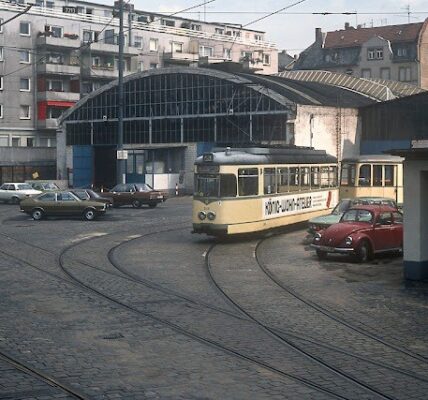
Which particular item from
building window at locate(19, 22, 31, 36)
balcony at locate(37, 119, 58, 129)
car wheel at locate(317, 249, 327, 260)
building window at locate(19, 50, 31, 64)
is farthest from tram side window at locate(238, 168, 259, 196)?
building window at locate(19, 22, 31, 36)

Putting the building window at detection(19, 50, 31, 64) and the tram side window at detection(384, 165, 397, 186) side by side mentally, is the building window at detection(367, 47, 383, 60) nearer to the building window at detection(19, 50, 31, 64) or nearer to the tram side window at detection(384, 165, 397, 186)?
the building window at detection(19, 50, 31, 64)

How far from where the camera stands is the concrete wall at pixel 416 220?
1823cm

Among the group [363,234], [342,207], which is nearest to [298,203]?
[342,207]

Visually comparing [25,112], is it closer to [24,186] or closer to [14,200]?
[24,186]

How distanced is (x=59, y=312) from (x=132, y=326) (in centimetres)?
183

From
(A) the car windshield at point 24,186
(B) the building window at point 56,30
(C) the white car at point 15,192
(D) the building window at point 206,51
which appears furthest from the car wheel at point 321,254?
(D) the building window at point 206,51

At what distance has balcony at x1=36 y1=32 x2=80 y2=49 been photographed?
70.3 m

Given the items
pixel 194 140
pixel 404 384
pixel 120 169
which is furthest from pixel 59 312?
pixel 194 140

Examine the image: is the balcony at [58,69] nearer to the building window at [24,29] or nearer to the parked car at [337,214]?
the building window at [24,29]

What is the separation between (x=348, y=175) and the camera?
117ft

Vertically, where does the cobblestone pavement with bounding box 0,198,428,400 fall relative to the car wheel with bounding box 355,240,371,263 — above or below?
below

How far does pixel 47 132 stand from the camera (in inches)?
2891

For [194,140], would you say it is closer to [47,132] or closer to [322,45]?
[47,132]

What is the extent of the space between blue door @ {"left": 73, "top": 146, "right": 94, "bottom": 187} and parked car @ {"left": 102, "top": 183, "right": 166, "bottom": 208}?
59.1 feet
